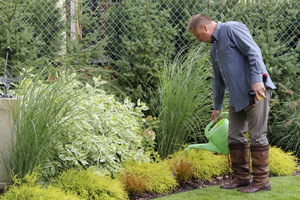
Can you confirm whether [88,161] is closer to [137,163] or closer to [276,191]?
[137,163]

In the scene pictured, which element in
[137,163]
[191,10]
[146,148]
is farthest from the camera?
[191,10]

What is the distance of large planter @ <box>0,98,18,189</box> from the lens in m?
3.70

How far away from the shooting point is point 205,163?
4.71 meters

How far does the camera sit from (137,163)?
14.1ft

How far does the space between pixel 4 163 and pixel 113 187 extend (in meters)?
1.00

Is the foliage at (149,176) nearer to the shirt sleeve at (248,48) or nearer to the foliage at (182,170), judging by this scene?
the foliage at (182,170)

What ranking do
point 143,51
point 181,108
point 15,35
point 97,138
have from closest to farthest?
point 97,138 → point 181,108 → point 15,35 → point 143,51

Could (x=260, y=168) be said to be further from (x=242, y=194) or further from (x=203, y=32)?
(x=203, y=32)

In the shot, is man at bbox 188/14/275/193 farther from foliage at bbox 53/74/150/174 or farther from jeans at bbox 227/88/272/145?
foliage at bbox 53/74/150/174

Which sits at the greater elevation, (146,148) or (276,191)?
(146,148)

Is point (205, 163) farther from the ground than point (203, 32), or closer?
closer

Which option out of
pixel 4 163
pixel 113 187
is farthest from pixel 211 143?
pixel 4 163

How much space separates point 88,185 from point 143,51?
2.86m

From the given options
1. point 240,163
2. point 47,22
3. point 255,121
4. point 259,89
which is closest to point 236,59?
point 259,89
